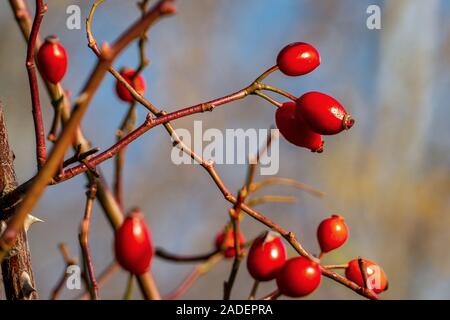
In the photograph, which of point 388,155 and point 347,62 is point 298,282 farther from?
point 347,62

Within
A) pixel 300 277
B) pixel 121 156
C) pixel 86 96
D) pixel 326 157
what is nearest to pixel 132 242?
pixel 86 96

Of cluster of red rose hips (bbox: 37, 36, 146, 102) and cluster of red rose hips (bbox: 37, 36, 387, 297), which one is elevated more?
cluster of red rose hips (bbox: 37, 36, 146, 102)

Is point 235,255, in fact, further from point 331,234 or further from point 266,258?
point 331,234

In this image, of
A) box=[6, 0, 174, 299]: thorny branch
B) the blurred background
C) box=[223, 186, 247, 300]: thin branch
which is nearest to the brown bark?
box=[6, 0, 174, 299]: thorny branch

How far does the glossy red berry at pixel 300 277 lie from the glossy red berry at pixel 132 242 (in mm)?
311

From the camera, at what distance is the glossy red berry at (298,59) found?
1.22 m

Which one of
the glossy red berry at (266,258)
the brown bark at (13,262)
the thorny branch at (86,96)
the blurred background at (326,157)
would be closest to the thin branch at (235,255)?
the glossy red berry at (266,258)

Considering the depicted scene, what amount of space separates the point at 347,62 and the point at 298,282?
18.8 feet

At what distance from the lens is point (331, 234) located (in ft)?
4.09

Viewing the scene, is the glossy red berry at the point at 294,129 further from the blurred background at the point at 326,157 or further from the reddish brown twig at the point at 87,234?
the blurred background at the point at 326,157

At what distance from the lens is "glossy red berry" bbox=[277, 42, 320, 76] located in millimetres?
1222

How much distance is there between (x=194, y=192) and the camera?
585 cm

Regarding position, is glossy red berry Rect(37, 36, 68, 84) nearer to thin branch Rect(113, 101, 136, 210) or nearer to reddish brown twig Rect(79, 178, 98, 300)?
reddish brown twig Rect(79, 178, 98, 300)

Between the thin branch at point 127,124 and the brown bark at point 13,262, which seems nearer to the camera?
the brown bark at point 13,262
